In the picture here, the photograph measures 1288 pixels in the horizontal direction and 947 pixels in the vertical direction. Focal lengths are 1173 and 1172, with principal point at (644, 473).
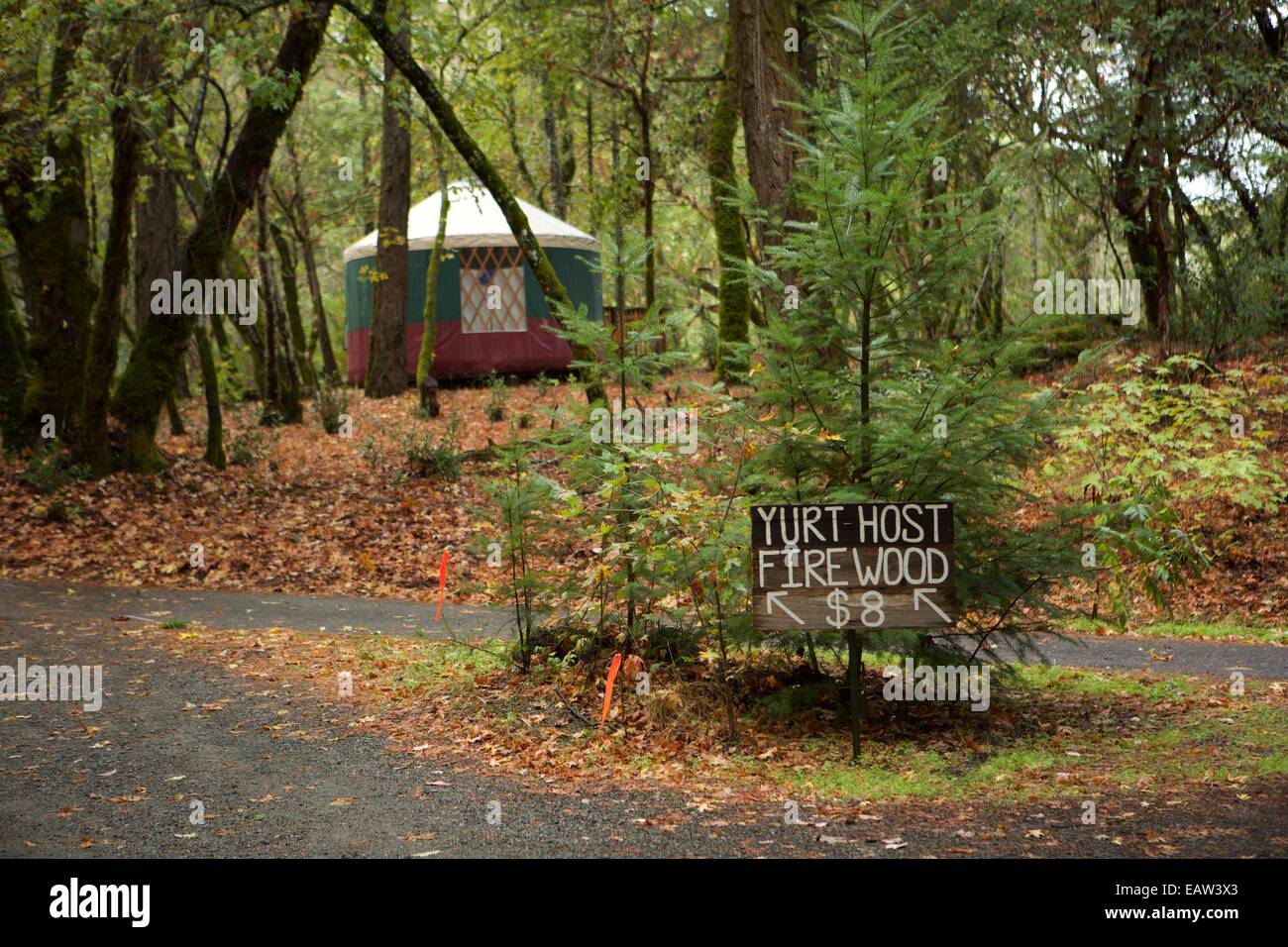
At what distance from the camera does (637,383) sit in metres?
7.80

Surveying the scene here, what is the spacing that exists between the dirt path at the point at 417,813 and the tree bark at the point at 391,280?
16.7 metres

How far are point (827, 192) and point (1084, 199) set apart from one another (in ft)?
42.2

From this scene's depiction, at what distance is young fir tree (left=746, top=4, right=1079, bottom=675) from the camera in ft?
21.6

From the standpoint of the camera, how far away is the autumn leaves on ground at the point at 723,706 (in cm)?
606

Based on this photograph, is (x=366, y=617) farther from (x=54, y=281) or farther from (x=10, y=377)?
(x=10, y=377)

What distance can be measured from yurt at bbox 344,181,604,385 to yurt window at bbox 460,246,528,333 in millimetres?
21

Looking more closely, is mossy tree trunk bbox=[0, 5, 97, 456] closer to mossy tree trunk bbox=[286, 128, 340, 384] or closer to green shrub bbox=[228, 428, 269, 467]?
green shrub bbox=[228, 428, 269, 467]

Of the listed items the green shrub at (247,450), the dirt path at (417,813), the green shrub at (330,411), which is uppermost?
the green shrub at (330,411)

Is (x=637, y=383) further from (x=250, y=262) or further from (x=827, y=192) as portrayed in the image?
(x=250, y=262)

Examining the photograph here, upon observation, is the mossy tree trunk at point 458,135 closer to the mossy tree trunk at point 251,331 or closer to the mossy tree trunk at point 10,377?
the mossy tree trunk at point 10,377

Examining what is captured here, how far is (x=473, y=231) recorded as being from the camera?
989 inches

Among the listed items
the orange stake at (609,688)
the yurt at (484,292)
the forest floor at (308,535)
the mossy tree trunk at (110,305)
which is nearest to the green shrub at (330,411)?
the forest floor at (308,535)
